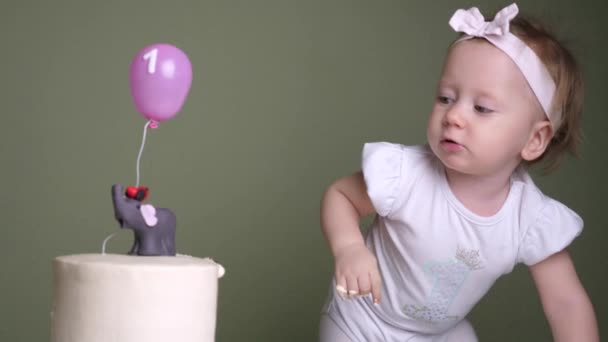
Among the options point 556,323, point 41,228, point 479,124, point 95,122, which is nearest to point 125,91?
point 95,122

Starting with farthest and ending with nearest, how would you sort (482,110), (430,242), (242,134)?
(242,134)
(430,242)
(482,110)

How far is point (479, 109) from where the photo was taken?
1.45m

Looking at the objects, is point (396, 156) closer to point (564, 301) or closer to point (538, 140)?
point (538, 140)

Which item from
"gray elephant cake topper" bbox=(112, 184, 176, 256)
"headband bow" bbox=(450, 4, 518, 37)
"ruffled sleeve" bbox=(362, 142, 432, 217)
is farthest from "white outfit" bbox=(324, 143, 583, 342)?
"gray elephant cake topper" bbox=(112, 184, 176, 256)

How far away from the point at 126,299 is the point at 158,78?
324mm

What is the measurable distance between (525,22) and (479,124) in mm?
253

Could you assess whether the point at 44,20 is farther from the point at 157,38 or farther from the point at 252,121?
the point at 252,121

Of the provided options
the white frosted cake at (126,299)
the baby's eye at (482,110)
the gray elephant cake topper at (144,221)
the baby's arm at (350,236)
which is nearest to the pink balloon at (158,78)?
the gray elephant cake topper at (144,221)

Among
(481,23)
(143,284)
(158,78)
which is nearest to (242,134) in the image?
(481,23)

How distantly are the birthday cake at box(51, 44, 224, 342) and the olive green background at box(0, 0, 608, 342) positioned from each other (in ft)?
3.07

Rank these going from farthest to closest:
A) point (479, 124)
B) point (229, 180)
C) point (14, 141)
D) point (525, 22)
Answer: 1. point (229, 180)
2. point (14, 141)
3. point (525, 22)
4. point (479, 124)

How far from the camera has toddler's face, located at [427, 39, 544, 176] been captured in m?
1.44

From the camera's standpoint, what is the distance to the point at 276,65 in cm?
228

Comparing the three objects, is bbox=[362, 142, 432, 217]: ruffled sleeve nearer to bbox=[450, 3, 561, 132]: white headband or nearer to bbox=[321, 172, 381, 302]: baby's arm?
bbox=[321, 172, 381, 302]: baby's arm
